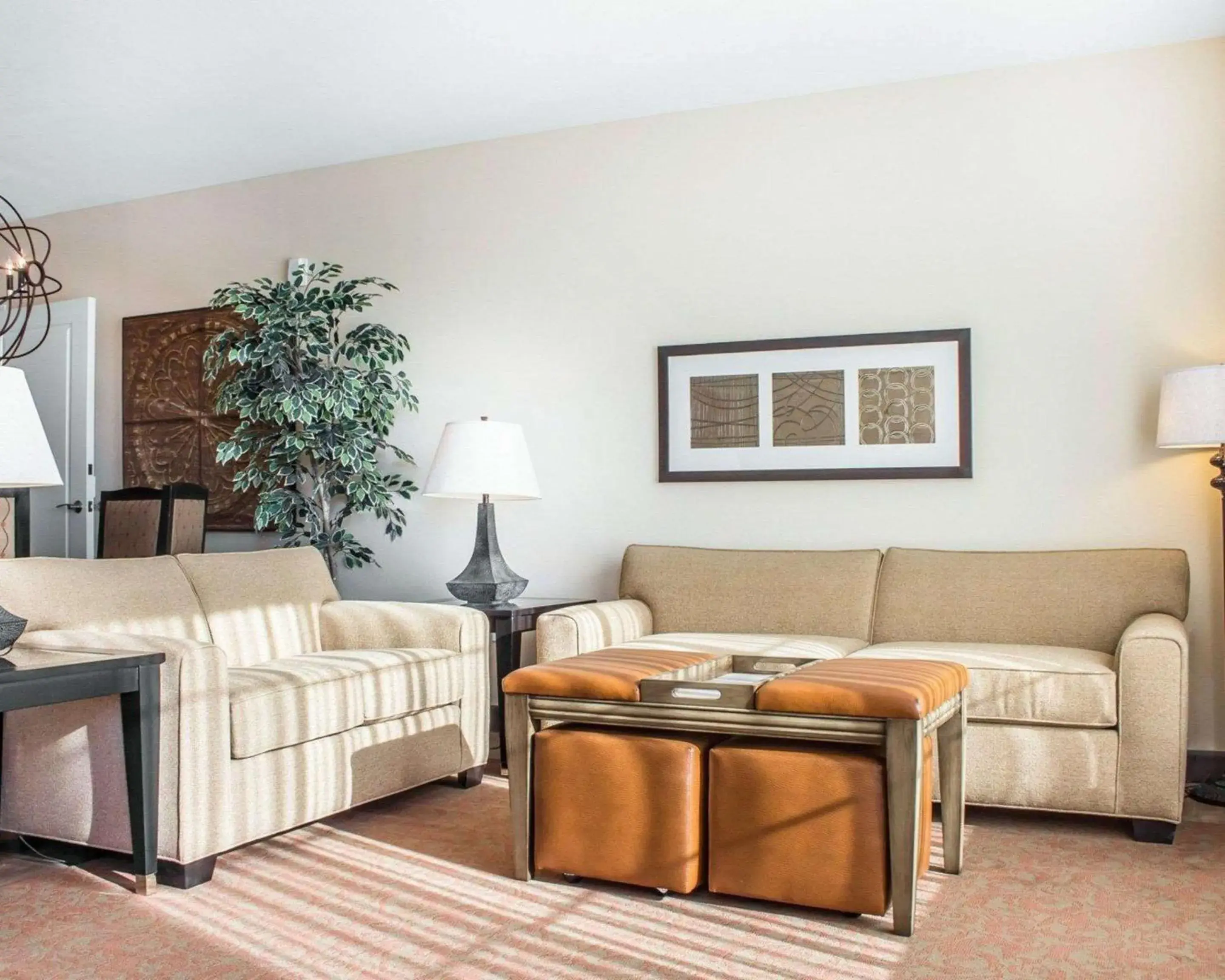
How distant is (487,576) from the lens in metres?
4.21

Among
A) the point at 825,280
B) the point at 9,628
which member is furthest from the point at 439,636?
the point at 825,280

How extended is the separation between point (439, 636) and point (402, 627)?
0.15 meters

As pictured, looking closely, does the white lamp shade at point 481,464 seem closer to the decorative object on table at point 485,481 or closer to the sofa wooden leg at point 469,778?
the decorative object on table at point 485,481

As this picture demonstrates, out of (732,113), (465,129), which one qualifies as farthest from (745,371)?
(465,129)

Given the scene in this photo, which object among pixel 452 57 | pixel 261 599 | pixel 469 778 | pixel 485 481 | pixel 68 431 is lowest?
pixel 469 778

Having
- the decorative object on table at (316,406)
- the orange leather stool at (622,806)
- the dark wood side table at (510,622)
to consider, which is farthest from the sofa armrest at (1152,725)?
the decorative object on table at (316,406)

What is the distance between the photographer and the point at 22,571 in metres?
3.02

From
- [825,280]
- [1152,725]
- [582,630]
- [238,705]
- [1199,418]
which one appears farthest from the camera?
[825,280]

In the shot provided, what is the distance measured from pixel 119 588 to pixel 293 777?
0.78 meters

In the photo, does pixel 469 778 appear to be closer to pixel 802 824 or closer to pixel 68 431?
pixel 802 824

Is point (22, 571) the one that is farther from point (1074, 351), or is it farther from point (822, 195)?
point (1074, 351)

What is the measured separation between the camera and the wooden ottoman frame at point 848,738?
2.34m

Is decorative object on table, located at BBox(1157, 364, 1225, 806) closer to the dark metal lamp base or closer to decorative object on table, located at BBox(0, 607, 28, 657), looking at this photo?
the dark metal lamp base

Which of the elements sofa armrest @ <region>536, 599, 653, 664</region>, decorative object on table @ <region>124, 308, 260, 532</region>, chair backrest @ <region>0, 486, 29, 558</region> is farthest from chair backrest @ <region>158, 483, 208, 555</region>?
sofa armrest @ <region>536, 599, 653, 664</region>
